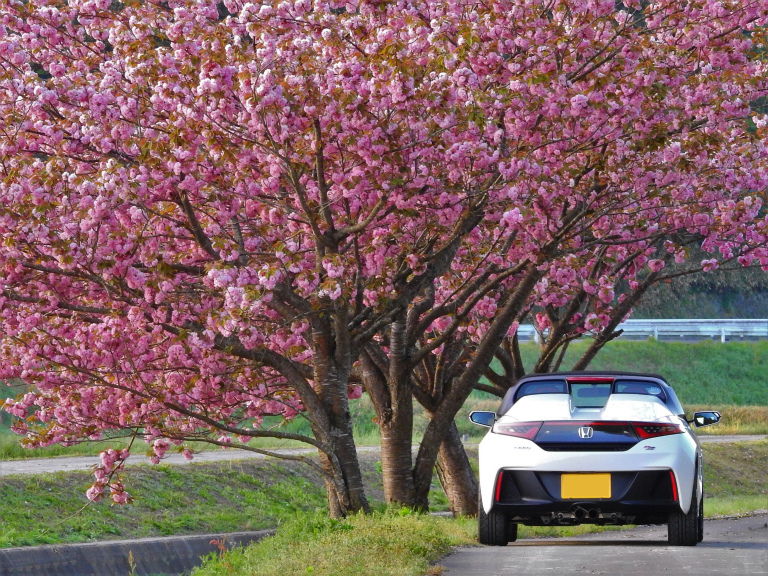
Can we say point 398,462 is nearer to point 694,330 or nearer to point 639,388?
point 639,388

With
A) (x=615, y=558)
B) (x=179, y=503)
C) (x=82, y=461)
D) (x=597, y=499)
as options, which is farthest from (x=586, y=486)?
(x=82, y=461)

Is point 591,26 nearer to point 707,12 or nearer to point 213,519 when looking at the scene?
point 707,12

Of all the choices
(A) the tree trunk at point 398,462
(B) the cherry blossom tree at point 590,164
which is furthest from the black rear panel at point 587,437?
(A) the tree trunk at point 398,462

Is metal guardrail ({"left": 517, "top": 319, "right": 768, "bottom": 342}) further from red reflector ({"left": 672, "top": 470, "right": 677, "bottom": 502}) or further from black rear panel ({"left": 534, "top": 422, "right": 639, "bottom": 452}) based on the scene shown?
black rear panel ({"left": 534, "top": 422, "right": 639, "bottom": 452})

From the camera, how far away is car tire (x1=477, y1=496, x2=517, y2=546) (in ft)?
36.9

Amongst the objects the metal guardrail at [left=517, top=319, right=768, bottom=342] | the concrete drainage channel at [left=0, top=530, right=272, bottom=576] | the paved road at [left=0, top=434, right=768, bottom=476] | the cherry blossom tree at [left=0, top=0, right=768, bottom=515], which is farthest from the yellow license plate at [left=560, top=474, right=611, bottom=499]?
the metal guardrail at [left=517, top=319, right=768, bottom=342]

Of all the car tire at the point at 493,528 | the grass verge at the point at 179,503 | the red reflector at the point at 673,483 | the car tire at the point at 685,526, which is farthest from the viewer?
the grass verge at the point at 179,503

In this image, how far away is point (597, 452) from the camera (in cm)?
1045

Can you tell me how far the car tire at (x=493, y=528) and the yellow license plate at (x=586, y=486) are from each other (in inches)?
32.0

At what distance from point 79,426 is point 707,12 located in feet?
27.2

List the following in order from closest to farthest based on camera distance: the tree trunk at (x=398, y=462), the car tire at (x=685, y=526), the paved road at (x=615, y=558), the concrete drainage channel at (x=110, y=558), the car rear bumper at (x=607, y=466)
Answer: the paved road at (x=615, y=558) → the car rear bumper at (x=607, y=466) → the car tire at (x=685, y=526) → the tree trunk at (x=398, y=462) → the concrete drainage channel at (x=110, y=558)

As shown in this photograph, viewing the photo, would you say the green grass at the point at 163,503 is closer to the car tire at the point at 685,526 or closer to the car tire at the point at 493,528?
the car tire at the point at 493,528

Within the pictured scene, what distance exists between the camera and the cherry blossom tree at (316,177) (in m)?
12.5

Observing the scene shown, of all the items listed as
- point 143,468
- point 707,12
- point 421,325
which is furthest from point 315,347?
point 143,468
